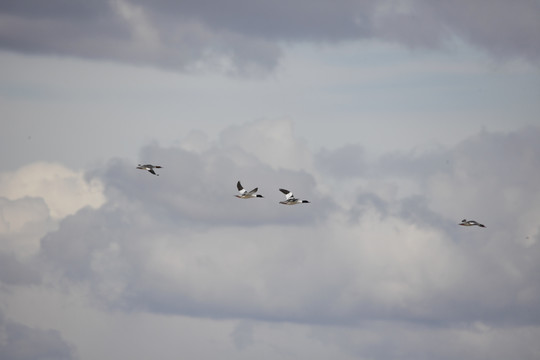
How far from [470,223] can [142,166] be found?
53795 millimetres

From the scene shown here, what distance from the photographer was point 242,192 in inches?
5620

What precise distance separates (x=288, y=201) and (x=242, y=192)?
7748mm

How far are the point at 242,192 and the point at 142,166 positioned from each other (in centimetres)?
1688

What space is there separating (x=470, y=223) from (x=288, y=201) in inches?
1163

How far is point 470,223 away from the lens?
139 meters

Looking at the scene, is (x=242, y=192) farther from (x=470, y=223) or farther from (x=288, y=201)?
(x=470, y=223)

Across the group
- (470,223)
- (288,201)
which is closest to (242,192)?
(288,201)

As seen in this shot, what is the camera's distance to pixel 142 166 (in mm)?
142125

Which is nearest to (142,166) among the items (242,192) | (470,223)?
(242,192)

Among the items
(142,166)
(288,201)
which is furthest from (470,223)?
(142,166)

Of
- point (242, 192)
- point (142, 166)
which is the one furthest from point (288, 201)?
point (142, 166)

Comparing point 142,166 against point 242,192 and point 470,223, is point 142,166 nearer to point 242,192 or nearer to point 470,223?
point 242,192

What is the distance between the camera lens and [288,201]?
143500mm
